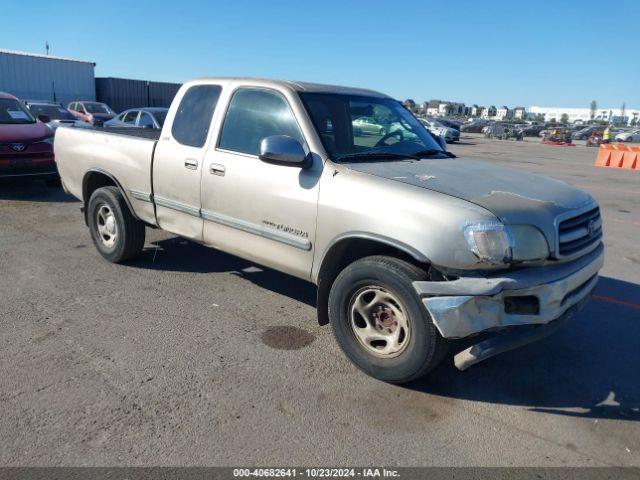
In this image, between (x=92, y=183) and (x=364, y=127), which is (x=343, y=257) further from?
(x=92, y=183)

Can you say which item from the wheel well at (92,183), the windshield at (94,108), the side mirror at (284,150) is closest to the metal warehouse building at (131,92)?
the windshield at (94,108)

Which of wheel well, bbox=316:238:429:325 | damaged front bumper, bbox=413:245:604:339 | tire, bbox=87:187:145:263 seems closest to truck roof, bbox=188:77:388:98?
wheel well, bbox=316:238:429:325

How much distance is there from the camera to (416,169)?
3709 mm

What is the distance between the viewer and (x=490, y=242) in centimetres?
290

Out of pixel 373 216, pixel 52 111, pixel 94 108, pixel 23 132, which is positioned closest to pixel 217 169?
pixel 373 216

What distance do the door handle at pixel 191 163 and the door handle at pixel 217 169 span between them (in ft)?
0.73

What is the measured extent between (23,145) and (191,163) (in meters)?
6.17

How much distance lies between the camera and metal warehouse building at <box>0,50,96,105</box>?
1169 inches

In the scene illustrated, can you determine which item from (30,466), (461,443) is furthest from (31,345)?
(461,443)

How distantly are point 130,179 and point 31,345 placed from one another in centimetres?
201

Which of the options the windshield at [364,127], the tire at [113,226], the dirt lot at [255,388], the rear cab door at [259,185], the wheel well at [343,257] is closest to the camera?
the dirt lot at [255,388]

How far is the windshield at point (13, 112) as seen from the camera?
967 cm

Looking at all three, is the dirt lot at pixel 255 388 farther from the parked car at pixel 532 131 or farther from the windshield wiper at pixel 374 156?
the parked car at pixel 532 131

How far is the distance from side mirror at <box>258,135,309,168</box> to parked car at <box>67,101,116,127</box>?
19.9m
